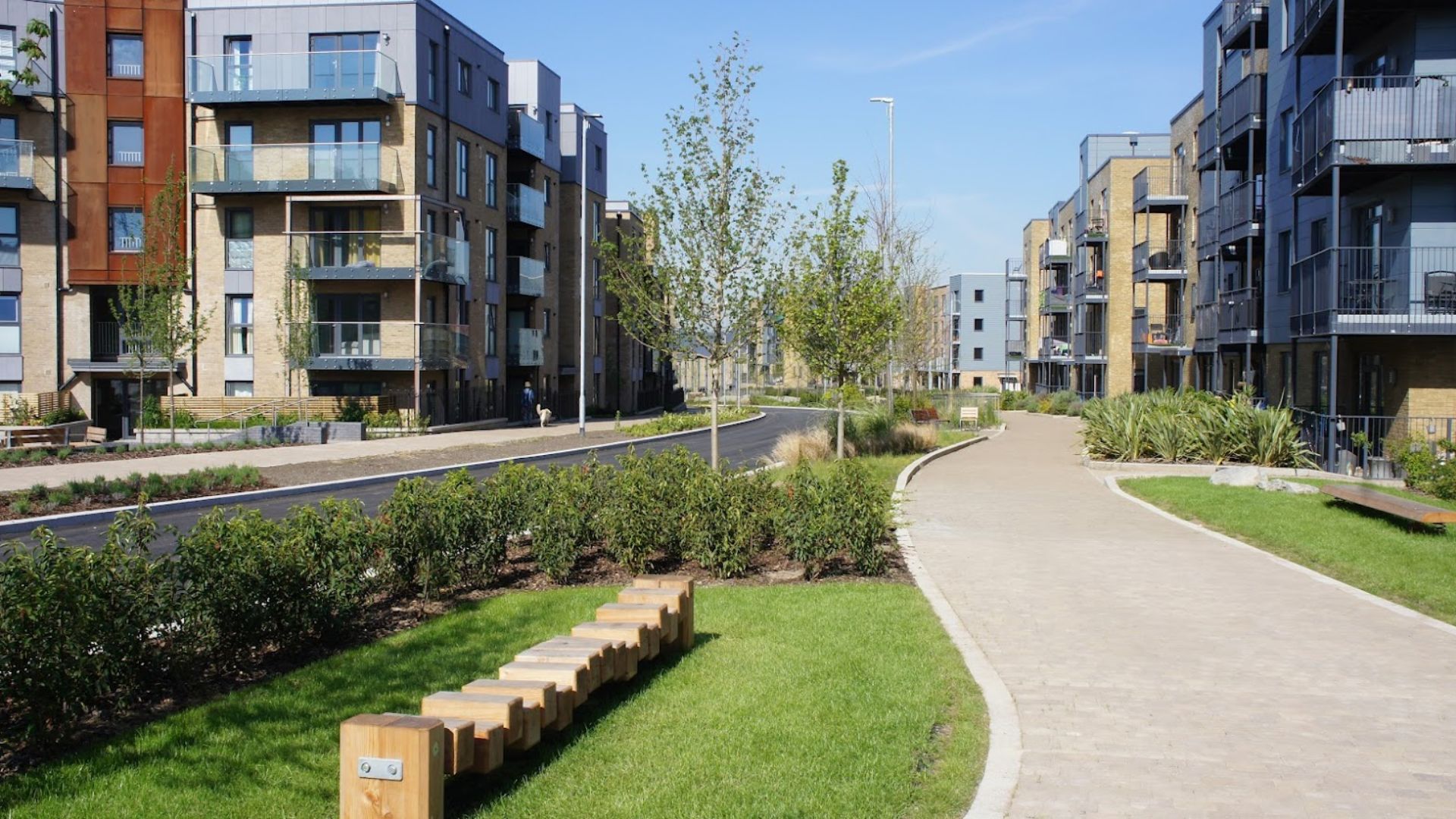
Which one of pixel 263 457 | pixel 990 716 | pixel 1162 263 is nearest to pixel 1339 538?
pixel 990 716

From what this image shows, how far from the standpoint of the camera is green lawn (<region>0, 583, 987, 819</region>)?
17.4 feet

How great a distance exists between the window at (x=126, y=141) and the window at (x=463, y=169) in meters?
10.1

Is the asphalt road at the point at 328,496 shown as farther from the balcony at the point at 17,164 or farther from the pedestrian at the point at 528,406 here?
the balcony at the point at 17,164

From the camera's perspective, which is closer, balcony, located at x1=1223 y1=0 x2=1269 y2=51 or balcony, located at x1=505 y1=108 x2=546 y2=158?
balcony, located at x1=1223 y1=0 x2=1269 y2=51

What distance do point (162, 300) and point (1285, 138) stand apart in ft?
93.4

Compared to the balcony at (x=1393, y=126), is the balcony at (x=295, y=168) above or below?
above

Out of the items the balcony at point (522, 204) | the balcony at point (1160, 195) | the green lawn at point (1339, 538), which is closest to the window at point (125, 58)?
the balcony at point (522, 204)

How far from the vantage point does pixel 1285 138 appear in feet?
92.8

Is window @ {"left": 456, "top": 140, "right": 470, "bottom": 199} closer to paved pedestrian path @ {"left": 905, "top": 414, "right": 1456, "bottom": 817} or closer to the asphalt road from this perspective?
the asphalt road

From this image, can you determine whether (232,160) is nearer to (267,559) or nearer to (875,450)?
(875,450)

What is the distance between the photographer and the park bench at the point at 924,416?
114ft

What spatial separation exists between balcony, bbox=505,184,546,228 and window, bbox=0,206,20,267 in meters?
16.3

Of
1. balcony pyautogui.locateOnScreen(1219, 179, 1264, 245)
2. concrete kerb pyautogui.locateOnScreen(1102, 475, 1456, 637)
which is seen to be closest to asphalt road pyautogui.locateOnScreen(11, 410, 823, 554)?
concrete kerb pyautogui.locateOnScreen(1102, 475, 1456, 637)

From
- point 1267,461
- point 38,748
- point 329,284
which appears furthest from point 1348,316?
point 329,284
